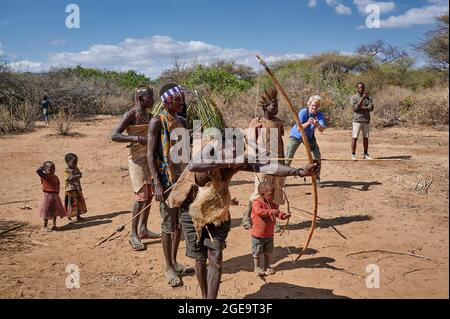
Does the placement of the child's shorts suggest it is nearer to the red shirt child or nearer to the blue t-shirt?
the red shirt child

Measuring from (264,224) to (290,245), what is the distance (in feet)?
3.38

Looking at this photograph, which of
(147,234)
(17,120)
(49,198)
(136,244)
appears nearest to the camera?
(136,244)

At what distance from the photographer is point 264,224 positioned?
3.98 meters

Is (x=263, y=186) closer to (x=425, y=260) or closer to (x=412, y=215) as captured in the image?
(x=425, y=260)

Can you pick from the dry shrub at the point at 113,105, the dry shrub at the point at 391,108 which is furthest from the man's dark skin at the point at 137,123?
the dry shrub at the point at 113,105

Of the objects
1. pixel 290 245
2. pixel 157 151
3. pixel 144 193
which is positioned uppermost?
pixel 157 151

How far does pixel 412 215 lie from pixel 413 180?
6.71 feet

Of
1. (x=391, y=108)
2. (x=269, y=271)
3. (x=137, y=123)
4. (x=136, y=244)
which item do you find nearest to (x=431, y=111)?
(x=391, y=108)

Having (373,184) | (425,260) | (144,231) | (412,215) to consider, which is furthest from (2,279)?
(373,184)

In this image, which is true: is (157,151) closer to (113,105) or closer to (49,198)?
(49,198)

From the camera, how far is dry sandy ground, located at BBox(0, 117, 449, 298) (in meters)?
3.80

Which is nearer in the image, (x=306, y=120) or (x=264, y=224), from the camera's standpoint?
(x=264, y=224)

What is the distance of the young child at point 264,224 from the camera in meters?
3.95

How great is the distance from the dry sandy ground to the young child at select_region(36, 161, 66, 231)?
0.22 metres
